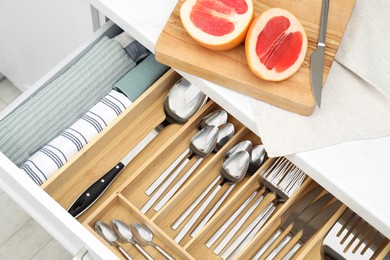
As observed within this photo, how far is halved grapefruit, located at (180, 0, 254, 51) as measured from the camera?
3.18ft

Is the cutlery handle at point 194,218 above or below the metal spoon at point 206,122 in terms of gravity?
below

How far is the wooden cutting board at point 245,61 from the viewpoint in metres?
0.97

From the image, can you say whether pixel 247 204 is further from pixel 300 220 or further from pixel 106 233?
pixel 106 233

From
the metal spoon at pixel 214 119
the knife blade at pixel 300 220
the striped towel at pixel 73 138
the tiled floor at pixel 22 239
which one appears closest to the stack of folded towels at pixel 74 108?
the striped towel at pixel 73 138

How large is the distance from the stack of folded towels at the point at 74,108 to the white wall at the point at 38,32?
0.38 feet

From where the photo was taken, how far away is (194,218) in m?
1.19

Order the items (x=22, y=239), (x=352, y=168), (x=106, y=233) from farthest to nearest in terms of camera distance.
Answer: (x=22, y=239)
(x=106, y=233)
(x=352, y=168)

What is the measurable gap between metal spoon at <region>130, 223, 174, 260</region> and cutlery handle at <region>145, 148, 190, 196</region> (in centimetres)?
7

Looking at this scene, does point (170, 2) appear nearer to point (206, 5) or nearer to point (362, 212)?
point (206, 5)

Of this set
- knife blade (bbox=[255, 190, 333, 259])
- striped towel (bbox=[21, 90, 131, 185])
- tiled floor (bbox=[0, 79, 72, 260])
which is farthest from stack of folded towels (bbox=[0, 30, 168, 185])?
tiled floor (bbox=[0, 79, 72, 260])

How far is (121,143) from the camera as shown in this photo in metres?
1.20

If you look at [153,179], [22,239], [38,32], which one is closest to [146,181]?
[153,179]

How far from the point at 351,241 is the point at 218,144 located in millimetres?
289

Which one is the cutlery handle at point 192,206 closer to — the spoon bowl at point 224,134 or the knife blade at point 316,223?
the spoon bowl at point 224,134
